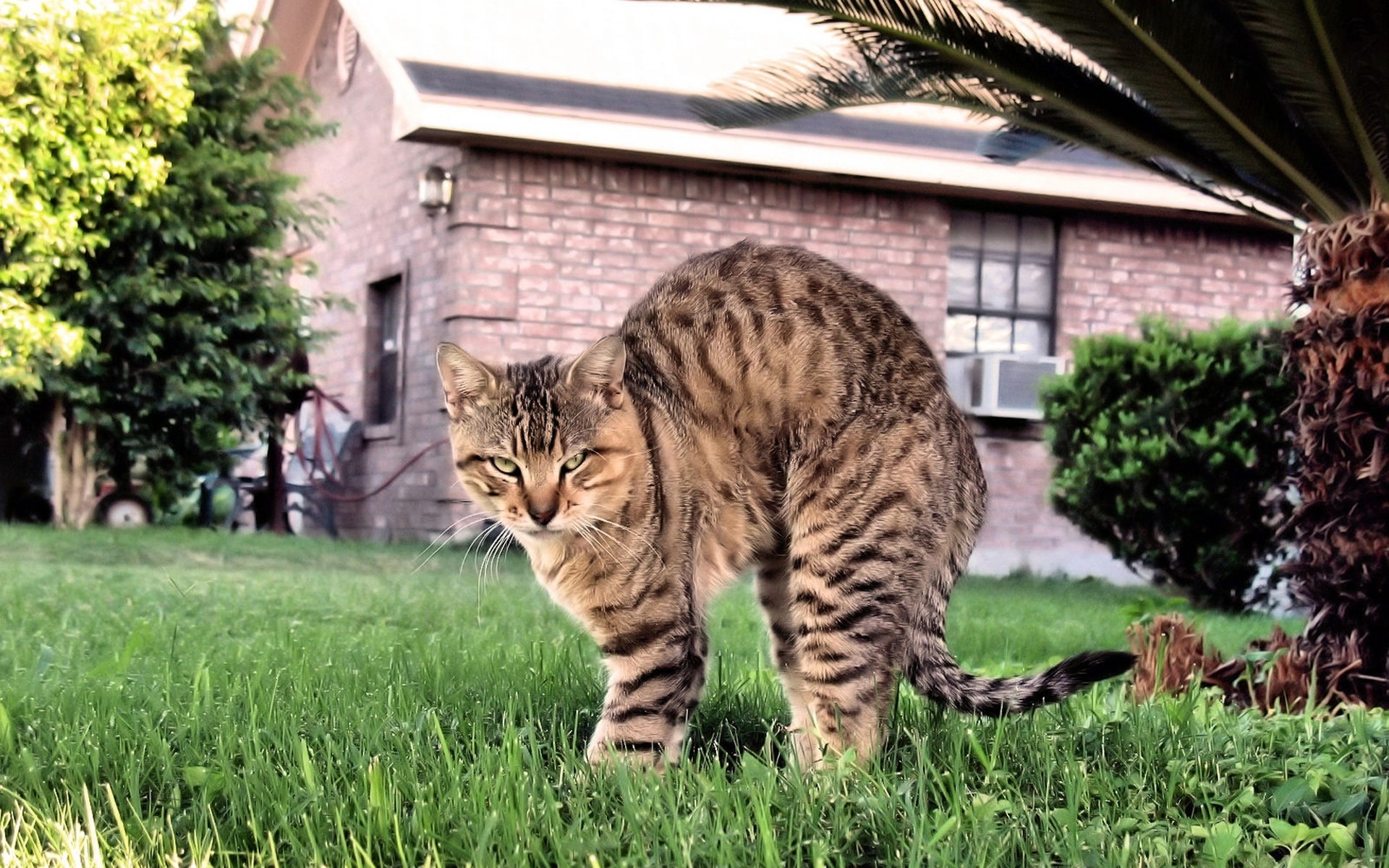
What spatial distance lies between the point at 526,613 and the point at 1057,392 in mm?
5008

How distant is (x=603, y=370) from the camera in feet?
12.1

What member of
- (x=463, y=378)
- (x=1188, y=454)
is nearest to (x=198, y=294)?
(x=1188, y=454)

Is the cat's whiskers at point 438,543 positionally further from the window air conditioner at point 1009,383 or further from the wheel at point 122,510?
the window air conditioner at point 1009,383

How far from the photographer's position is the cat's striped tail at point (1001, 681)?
11.4 feet

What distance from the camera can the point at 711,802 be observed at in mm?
2920

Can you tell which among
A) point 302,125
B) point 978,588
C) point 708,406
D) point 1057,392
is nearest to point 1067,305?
point 1057,392

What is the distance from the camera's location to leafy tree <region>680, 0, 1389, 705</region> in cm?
486

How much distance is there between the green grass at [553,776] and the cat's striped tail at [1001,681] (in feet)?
0.29

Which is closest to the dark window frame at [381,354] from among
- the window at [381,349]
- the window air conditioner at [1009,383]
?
the window at [381,349]

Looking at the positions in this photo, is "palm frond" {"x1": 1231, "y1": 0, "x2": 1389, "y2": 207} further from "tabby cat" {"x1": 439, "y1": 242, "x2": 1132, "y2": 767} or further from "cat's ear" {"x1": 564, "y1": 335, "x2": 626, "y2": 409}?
"cat's ear" {"x1": 564, "y1": 335, "x2": 626, "y2": 409}

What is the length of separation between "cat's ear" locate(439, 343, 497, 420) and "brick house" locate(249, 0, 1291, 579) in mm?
7213

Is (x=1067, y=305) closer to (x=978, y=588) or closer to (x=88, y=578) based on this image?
(x=978, y=588)

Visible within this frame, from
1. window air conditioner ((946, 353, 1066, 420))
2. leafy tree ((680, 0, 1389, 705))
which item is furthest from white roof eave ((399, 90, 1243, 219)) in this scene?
leafy tree ((680, 0, 1389, 705))

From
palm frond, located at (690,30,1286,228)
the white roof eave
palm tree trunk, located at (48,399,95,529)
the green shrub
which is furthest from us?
palm tree trunk, located at (48,399,95,529)
